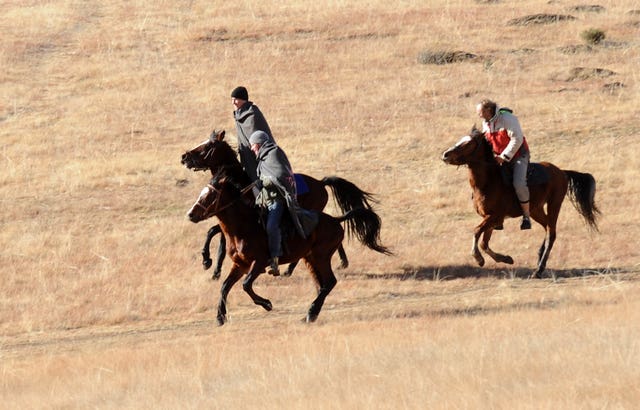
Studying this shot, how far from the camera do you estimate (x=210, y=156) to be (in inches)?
546

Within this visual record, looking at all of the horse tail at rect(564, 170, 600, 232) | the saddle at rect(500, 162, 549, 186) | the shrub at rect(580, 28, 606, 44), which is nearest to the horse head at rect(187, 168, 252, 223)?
the saddle at rect(500, 162, 549, 186)

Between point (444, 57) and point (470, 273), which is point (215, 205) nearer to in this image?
point (470, 273)

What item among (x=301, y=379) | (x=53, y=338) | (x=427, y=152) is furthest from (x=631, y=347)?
(x=427, y=152)

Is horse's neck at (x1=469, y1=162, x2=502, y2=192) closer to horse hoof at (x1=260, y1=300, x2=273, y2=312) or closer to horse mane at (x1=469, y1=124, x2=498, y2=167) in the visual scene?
horse mane at (x1=469, y1=124, x2=498, y2=167)

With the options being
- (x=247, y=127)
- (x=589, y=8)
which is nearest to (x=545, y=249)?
(x=247, y=127)

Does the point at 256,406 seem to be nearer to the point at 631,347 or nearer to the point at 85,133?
the point at 631,347

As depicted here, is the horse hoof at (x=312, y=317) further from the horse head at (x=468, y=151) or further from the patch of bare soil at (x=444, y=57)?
the patch of bare soil at (x=444, y=57)

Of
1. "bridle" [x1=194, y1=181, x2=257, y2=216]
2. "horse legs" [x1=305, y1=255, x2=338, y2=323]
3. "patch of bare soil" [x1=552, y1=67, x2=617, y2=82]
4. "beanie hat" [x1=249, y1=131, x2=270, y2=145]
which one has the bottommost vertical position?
"horse legs" [x1=305, y1=255, x2=338, y2=323]

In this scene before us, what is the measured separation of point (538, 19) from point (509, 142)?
71.6 ft

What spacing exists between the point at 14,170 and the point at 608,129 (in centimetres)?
1298

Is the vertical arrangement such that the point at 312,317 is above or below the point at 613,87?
below

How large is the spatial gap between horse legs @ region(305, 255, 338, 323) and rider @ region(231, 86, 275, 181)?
1584 millimetres

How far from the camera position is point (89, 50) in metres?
37.3

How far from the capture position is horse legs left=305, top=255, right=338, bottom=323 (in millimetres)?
13742
